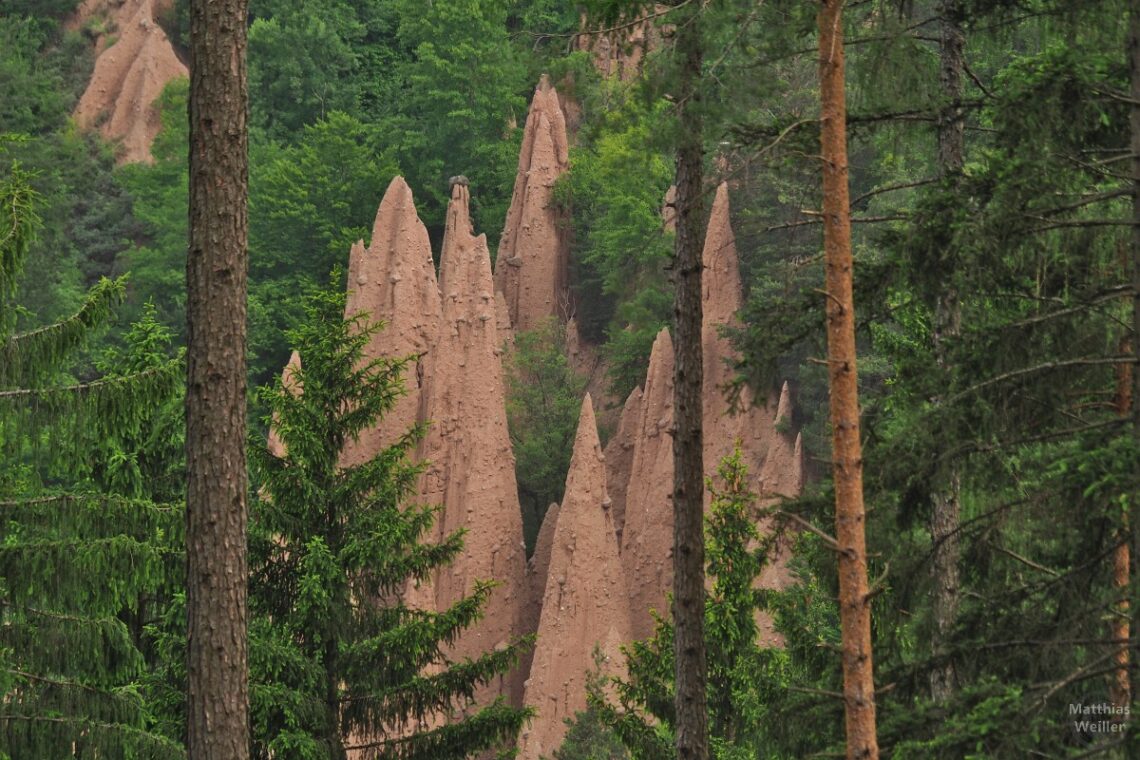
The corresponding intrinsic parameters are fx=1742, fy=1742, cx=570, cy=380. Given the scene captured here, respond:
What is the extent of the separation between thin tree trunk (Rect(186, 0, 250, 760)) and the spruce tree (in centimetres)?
333

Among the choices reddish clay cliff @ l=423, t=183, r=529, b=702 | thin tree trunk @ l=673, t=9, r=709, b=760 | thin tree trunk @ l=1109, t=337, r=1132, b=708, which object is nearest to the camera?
thin tree trunk @ l=1109, t=337, r=1132, b=708

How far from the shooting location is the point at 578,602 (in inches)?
1144

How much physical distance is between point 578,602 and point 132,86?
27.1 meters

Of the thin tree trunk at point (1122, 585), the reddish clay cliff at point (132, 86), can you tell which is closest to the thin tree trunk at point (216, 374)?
the thin tree trunk at point (1122, 585)

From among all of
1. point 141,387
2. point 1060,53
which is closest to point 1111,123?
point 1060,53

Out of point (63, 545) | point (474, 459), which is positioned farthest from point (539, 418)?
point (63, 545)

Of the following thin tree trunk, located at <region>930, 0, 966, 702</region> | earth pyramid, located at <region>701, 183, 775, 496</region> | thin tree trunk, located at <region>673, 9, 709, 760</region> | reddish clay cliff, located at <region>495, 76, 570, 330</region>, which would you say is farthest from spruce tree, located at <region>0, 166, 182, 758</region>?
reddish clay cliff, located at <region>495, 76, 570, 330</region>

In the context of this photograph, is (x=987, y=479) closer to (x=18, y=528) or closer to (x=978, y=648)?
(x=978, y=648)

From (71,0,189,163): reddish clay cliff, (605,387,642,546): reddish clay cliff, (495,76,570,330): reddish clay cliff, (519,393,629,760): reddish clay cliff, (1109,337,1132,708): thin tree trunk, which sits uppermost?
(71,0,189,163): reddish clay cliff

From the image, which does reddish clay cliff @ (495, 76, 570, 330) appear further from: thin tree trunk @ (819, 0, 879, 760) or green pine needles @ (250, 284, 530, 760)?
thin tree trunk @ (819, 0, 879, 760)

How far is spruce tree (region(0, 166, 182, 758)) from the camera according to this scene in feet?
38.5

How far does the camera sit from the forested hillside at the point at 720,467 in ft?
30.0

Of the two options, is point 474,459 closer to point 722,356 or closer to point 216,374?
point 722,356

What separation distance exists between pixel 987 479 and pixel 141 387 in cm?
561
